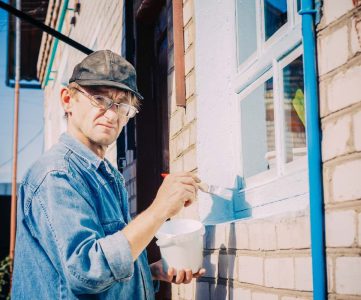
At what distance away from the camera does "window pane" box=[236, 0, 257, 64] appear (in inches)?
76.7

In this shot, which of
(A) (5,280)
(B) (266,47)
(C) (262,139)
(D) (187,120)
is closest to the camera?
(B) (266,47)

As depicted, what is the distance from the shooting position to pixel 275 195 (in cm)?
157

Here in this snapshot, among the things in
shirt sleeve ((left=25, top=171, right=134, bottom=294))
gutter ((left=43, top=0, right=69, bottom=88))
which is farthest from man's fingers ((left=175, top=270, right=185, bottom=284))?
gutter ((left=43, top=0, right=69, bottom=88))

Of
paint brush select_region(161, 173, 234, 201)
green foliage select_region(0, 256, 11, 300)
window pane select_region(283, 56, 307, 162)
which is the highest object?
window pane select_region(283, 56, 307, 162)

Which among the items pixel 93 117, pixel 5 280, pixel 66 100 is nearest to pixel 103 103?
pixel 93 117

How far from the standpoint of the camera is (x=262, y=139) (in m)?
1.85

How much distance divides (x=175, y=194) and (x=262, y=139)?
0.51 metres

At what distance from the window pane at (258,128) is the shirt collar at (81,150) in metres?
0.63

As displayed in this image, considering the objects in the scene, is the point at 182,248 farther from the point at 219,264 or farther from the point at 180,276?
the point at 219,264

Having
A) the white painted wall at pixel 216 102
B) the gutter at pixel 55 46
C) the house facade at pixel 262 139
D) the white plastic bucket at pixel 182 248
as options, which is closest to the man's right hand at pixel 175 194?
the white plastic bucket at pixel 182 248

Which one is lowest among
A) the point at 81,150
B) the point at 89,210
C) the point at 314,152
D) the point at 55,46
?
the point at 89,210

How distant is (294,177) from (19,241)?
103cm

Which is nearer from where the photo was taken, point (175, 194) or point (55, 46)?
point (175, 194)

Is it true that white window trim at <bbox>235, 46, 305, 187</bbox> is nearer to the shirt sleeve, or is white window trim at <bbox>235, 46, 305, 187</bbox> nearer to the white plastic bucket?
the white plastic bucket
